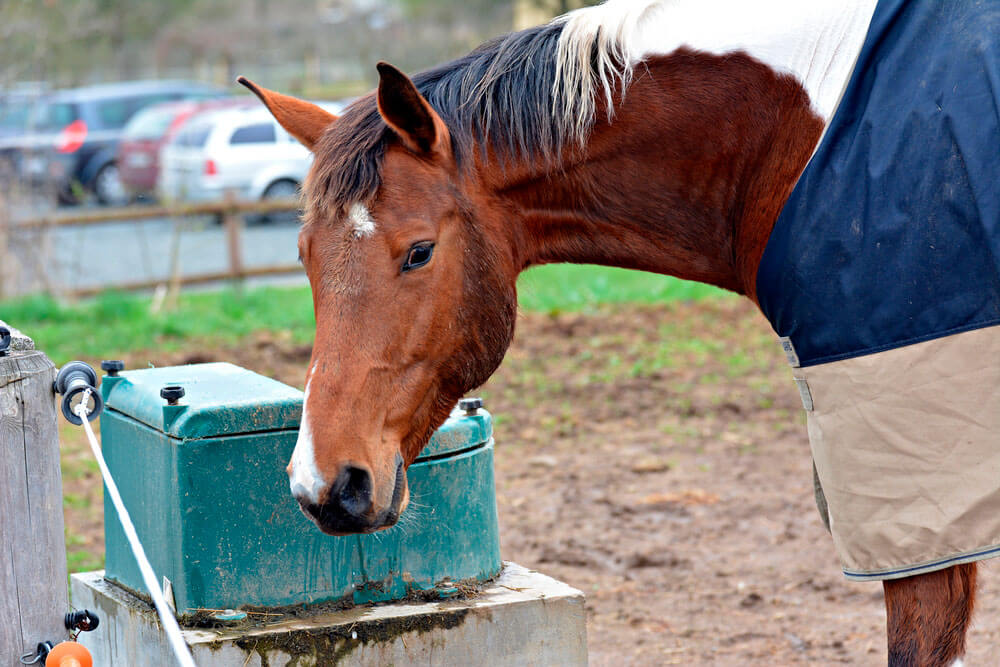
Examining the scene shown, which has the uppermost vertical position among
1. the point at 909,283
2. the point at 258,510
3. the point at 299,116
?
the point at 299,116

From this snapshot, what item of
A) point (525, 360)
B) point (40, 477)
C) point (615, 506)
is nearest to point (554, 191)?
point (40, 477)

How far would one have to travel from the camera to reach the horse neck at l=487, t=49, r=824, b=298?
234 cm

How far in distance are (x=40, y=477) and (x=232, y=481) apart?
46 cm

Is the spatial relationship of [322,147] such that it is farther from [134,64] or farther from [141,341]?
[134,64]

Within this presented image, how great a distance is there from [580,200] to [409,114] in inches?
18.6

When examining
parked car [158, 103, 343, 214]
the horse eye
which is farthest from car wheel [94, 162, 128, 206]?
the horse eye

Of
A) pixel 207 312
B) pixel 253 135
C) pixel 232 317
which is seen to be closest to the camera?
pixel 232 317

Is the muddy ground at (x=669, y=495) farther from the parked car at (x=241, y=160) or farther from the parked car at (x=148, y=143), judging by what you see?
the parked car at (x=148, y=143)

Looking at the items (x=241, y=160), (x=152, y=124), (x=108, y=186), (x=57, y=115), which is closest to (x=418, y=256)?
(x=241, y=160)

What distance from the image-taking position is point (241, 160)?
15.2 meters

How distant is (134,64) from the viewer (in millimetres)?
31281

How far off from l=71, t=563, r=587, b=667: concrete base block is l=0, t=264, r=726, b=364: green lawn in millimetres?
5322

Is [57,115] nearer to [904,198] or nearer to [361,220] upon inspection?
[361,220]

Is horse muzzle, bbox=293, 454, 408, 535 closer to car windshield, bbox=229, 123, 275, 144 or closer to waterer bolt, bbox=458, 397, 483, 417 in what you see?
waterer bolt, bbox=458, 397, 483, 417
